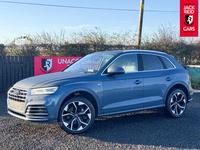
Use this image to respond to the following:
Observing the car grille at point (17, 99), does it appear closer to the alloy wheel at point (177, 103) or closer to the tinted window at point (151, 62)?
the tinted window at point (151, 62)

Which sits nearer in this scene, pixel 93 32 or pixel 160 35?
pixel 93 32

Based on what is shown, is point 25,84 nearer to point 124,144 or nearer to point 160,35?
point 124,144

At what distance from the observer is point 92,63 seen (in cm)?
560

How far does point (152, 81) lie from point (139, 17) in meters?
9.89

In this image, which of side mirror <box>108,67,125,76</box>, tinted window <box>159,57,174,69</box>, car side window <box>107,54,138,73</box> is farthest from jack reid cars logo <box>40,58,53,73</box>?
side mirror <box>108,67,125,76</box>

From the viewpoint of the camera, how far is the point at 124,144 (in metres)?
4.17

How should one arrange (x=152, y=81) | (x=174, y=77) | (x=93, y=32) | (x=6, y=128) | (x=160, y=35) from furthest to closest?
(x=160, y=35) → (x=93, y=32) → (x=174, y=77) → (x=152, y=81) → (x=6, y=128)

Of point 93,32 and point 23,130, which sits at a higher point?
point 93,32

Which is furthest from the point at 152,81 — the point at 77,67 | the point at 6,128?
the point at 6,128

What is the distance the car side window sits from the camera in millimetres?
5437

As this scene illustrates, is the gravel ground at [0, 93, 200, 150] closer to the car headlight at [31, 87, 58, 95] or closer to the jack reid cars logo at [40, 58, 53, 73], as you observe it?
the car headlight at [31, 87, 58, 95]

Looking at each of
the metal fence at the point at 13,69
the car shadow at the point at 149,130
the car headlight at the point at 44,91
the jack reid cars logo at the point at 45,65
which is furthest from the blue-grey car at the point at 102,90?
the metal fence at the point at 13,69

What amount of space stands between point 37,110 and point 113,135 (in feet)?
5.26

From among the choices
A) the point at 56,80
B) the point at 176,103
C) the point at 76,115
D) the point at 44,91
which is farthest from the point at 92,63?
the point at 176,103
